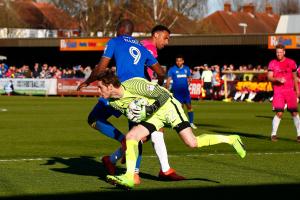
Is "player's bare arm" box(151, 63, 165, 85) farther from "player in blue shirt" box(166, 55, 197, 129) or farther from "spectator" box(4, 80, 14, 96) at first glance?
"spectator" box(4, 80, 14, 96)

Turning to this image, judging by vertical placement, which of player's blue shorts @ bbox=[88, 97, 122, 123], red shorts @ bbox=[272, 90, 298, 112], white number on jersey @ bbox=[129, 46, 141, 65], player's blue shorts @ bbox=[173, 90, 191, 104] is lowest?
player's blue shorts @ bbox=[173, 90, 191, 104]

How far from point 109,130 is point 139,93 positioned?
1.45 meters

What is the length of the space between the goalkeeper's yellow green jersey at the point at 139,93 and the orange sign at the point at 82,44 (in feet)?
166

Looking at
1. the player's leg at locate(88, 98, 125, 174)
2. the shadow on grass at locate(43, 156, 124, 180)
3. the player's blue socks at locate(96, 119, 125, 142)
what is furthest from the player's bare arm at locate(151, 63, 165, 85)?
the shadow on grass at locate(43, 156, 124, 180)

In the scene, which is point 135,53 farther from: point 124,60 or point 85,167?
point 85,167

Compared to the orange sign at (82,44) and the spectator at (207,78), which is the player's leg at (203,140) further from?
the orange sign at (82,44)

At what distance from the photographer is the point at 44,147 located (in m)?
17.1

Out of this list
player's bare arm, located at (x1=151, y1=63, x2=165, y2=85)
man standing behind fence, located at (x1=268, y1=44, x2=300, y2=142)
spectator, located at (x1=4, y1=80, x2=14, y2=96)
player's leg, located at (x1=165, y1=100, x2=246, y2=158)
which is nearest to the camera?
player's leg, located at (x1=165, y1=100, x2=246, y2=158)

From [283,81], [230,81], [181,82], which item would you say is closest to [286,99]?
[283,81]

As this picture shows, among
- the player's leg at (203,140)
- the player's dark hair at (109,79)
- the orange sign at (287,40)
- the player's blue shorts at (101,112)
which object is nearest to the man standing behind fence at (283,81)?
the player's blue shorts at (101,112)

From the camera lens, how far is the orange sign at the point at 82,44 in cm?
6165

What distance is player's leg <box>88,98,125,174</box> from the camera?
11758mm

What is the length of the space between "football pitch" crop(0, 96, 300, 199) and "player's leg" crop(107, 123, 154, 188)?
123mm

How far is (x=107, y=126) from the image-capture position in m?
11.9
